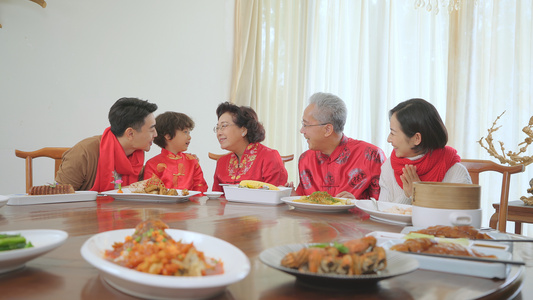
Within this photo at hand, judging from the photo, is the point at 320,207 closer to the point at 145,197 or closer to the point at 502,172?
the point at 145,197

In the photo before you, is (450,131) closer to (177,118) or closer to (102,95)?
(177,118)

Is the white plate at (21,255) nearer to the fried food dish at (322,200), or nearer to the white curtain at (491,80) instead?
the fried food dish at (322,200)

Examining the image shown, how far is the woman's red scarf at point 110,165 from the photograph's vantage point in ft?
8.02

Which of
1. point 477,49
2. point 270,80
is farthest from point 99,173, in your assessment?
point 477,49

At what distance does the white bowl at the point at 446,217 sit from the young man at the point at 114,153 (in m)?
1.97

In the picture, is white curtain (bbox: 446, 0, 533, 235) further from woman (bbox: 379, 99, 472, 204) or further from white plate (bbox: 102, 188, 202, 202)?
white plate (bbox: 102, 188, 202, 202)

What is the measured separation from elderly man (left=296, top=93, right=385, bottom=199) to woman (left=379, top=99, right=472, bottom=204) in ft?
1.38

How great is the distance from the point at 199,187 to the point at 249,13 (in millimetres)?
2700

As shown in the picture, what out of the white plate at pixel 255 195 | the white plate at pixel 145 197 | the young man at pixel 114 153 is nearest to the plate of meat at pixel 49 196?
the white plate at pixel 145 197

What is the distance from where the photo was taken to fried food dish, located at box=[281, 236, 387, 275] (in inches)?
23.4

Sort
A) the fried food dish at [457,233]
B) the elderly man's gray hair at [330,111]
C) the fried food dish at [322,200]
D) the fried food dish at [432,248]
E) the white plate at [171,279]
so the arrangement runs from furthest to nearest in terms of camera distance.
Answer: the elderly man's gray hair at [330,111], the fried food dish at [322,200], the fried food dish at [457,233], the fried food dish at [432,248], the white plate at [171,279]

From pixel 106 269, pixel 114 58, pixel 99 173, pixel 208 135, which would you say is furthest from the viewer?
pixel 208 135

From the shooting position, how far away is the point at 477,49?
3.58 m

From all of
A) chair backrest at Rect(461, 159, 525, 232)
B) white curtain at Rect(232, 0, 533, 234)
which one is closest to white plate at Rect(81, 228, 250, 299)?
chair backrest at Rect(461, 159, 525, 232)
